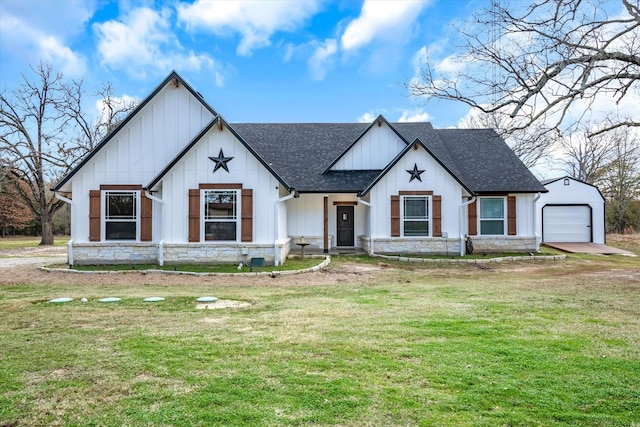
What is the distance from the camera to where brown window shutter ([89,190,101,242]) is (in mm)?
13945

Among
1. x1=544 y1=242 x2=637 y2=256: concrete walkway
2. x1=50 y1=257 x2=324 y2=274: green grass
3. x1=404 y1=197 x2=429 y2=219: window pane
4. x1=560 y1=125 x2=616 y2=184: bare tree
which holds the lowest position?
x1=50 y1=257 x2=324 y2=274: green grass

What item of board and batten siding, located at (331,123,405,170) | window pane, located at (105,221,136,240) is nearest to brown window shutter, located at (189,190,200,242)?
window pane, located at (105,221,136,240)

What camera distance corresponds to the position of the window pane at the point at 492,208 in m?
18.1

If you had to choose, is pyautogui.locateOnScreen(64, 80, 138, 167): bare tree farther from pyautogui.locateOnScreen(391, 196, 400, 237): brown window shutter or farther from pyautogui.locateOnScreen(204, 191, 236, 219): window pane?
pyautogui.locateOnScreen(391, 196, 400, 237): brown window shutter

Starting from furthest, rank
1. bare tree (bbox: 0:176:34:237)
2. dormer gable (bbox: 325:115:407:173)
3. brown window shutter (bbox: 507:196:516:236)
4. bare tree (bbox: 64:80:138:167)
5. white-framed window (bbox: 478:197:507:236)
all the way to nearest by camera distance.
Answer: bare tree (bbox: 0:176:34:237) → bare tree (bbox: 64:80:138:167) → dormer gable (bbox: 325:115:407:173) → white-framed window (bbox: 478:197:507:236) → brown window shutter (bbox: 507:196:516:236)

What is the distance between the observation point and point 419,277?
11.9 metres

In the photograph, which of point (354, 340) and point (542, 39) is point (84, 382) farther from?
point (542, 39)

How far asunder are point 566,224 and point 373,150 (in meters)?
12.1

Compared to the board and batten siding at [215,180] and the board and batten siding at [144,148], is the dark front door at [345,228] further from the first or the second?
the board and batten siding at [144,148]

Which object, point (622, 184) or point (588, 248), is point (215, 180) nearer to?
point (588, 248)

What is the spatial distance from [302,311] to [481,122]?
3397 centimetres

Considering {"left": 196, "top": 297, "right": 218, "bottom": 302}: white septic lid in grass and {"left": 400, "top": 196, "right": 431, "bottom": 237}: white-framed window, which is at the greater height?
{"left": 400, "top": 196, "right": 431, "bottom": 237}: white-framed window

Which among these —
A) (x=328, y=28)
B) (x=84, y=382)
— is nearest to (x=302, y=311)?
(x=84, y=382)

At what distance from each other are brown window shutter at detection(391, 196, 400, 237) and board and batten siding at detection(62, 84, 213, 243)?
27.3ft
